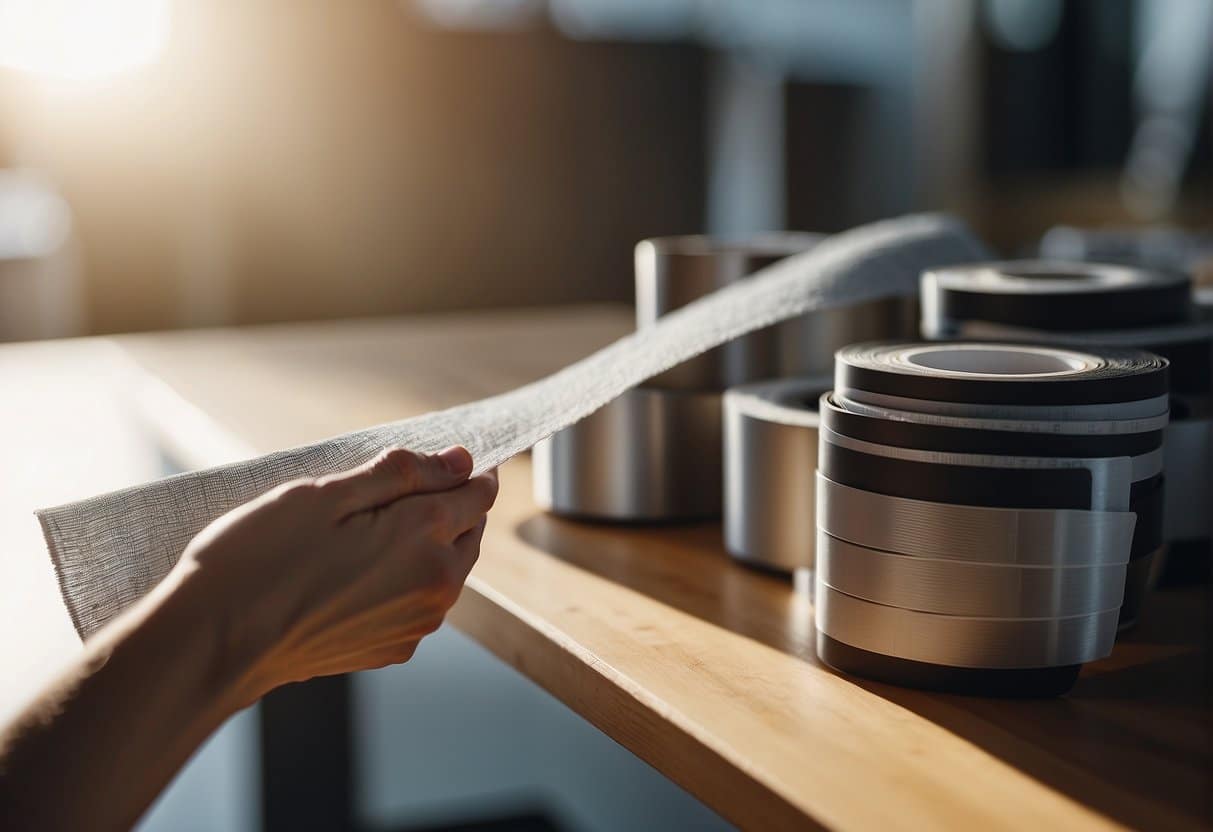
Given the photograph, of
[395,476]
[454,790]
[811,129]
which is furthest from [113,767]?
[811,129]

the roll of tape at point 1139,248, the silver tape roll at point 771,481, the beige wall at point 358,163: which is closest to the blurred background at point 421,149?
the beige wall at point 358,163

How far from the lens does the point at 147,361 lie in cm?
136

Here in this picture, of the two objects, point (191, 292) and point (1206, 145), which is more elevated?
point (1206, 145)

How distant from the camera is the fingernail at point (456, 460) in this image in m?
0.51

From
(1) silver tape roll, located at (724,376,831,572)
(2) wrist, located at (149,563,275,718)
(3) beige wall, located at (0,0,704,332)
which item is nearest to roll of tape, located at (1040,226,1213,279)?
(1) silver tape roll, located at (724,376,831,572)

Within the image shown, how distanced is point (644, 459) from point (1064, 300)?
0.23 metres

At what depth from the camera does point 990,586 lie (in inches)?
17.3

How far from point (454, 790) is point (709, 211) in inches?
109

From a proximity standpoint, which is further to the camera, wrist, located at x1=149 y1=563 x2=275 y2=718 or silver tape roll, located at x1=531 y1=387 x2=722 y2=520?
silver tape roll, located at x1=531 y1=387 x2=722 y2=520

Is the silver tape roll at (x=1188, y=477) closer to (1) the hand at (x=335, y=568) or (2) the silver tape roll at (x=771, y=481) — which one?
(2) the silver tape roll at (x=771, y=481)

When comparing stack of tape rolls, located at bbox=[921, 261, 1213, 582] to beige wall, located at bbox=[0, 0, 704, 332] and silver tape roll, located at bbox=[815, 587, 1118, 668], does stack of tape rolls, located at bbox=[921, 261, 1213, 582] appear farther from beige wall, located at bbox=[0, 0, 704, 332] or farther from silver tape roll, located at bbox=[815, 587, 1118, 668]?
beige wall, located at bbox=[0, 0, 704, 332]

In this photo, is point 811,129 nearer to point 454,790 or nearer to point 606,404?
point 454,790

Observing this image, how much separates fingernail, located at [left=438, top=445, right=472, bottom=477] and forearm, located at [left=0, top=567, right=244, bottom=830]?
12 cm

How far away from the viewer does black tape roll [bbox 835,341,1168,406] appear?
439 millimetres
